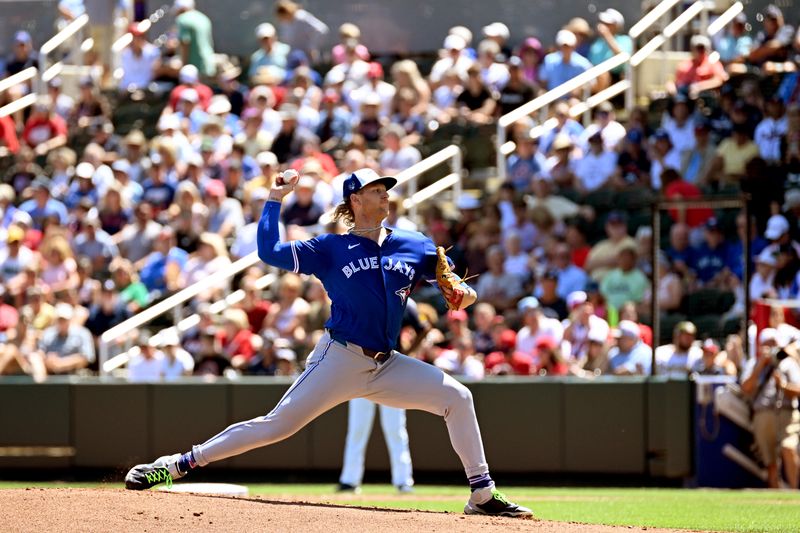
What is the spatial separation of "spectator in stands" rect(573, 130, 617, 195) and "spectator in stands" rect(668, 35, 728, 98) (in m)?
1.42

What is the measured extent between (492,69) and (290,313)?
5.49m

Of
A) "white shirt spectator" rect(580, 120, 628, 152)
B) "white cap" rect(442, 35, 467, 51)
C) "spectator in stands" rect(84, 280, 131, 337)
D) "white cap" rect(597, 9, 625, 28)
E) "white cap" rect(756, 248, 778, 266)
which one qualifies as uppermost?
"white cap" rect(597, 9, 625, 28)

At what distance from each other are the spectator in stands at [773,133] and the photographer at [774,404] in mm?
3334

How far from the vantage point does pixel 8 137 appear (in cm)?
2258

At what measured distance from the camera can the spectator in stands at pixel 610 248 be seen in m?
16.3

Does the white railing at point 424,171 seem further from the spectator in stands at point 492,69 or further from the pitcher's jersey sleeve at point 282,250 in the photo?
the pitcher's jersey sleeve at point 282,250

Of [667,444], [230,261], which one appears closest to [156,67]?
[230,261]

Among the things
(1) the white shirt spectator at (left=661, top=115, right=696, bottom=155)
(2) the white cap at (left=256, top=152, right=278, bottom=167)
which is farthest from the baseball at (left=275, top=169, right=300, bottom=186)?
(2) the white cap at (left=256, top=152, right=278, bottom=167)

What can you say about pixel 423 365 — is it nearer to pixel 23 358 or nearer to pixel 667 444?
pixel 667 444

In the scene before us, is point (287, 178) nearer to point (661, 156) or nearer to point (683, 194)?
point (683, 194)

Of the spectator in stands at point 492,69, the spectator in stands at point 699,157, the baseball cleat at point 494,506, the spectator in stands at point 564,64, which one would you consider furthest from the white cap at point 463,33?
the baseball cleat at point 494,506

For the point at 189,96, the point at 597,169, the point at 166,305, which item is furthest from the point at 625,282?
the point at 189,96

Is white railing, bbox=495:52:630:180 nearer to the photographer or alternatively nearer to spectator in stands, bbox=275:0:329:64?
spectator in stands, bbox=275:0:329:64

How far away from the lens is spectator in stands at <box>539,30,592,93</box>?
1947cm
